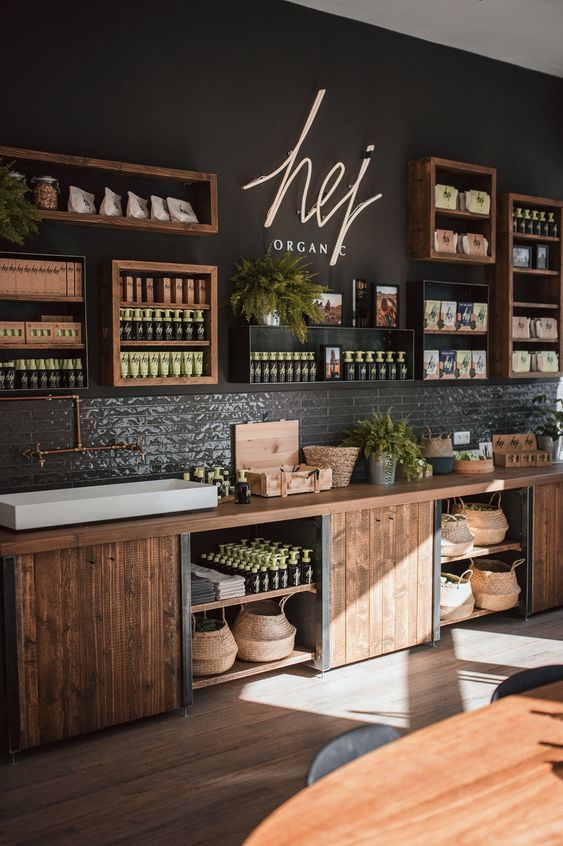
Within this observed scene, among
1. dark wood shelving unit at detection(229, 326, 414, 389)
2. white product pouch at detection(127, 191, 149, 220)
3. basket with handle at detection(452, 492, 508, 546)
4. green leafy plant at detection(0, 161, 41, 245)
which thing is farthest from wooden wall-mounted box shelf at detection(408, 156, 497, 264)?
green leafy plant at detection(0, 161, 41, 245)

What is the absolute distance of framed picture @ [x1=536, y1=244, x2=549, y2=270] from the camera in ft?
24.9

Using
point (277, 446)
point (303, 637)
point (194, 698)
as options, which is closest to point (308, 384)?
point (277, 446)

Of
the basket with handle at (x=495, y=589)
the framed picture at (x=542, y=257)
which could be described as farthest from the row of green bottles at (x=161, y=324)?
the framed picture at (x=542, y=257)

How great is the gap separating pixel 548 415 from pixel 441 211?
238cm

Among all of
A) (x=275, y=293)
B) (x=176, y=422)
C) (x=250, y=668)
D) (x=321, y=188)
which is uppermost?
(x=321, y=188)

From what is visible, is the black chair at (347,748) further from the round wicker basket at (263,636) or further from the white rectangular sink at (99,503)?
the round wicker basket at (263,636)

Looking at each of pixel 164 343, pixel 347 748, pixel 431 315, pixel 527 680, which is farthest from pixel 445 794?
pixel 431 315

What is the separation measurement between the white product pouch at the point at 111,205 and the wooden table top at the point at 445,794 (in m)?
3.59

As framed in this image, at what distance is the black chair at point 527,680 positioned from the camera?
3064 mm

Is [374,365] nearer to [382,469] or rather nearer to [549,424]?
[382,469]

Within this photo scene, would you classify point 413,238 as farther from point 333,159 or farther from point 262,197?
point 262,197

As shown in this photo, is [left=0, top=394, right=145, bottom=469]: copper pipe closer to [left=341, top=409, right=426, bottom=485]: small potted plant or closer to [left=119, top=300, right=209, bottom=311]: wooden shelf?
[left=119, top=300, right=209, bottom=311]: wooden shelf

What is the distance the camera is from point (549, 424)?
7.68 meters

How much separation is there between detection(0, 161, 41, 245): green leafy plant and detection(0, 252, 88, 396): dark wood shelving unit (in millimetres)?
212
